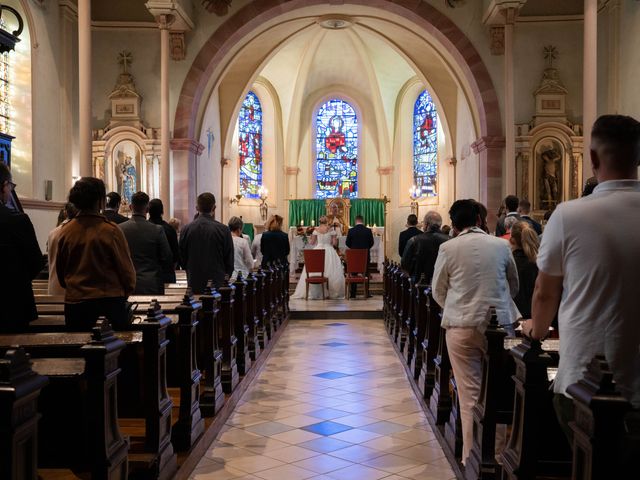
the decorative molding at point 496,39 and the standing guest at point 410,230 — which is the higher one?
the decorative molding at point 496,39

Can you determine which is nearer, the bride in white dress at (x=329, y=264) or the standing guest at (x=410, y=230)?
the standing guest at (x=410, y=230)

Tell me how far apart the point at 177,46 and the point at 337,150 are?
10.5 metres

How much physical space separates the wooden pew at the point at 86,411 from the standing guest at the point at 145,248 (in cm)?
271

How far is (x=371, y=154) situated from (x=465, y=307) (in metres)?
20.5

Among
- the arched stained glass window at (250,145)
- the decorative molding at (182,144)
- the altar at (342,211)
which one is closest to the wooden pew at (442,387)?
the decorative molding at (182,144)

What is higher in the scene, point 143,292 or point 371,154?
point 371,154

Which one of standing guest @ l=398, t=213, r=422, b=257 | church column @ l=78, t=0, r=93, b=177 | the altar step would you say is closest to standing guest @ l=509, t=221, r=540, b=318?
standing guest @ l=398, t=213, r=422, b=257

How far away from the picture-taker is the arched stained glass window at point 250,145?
74.2 feet

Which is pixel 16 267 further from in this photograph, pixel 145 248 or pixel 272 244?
pixel 272 244

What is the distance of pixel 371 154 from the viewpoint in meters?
24.2

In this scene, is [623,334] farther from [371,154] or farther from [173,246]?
[371,154]

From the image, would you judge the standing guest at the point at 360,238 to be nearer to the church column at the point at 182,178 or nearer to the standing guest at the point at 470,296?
the church column at the point at 182,178

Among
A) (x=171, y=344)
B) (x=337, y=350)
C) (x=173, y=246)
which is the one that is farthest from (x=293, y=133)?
(x=171, y=344)

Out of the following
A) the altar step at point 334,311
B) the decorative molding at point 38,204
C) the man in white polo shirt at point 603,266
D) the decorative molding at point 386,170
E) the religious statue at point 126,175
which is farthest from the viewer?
the decorative molding at point 386,170
